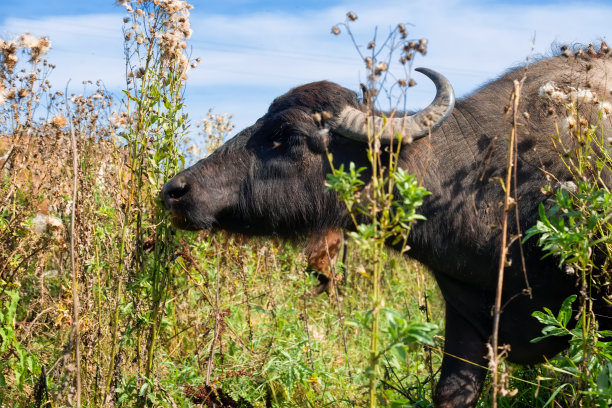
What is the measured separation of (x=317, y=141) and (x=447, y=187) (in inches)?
29.1

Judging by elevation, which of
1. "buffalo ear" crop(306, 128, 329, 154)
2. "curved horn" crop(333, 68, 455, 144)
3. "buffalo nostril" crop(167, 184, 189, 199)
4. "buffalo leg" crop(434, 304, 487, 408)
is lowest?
"buffalo leg" crop(434, 304, 487, 408)

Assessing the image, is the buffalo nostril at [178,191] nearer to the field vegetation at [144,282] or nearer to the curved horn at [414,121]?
the field vegetation at [144,282]

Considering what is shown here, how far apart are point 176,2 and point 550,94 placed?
1870 mm

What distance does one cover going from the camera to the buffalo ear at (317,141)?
11.7ft

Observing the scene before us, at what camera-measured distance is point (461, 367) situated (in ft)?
11.6

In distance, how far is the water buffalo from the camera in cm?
338

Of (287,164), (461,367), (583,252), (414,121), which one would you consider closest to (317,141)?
(287,164)

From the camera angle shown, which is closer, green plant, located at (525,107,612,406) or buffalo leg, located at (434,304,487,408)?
green plant, located at (525,107,612,406)

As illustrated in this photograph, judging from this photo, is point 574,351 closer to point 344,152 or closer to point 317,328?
point 344,152

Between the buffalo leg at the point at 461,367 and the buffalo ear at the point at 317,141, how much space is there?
1.20 metres

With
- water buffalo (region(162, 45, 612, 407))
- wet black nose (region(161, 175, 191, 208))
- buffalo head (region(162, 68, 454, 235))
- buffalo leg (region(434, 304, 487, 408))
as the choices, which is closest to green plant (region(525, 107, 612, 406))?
water buffalo (region(162, 45, 612, 407))

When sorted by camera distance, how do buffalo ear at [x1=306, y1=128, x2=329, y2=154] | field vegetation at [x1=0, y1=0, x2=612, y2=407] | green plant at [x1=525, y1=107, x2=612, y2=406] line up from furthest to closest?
buffalo ear at [x1=306, y1=128, x2=329, y2=154]
field vegetation at [x1=0, y1=0, x2=612, y2=407]
green plant at [x1=525, y1=107, x2=612, y2=406]

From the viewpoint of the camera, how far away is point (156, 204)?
3.38m

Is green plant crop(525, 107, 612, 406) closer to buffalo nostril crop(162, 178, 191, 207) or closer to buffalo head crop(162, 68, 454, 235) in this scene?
buffalo head crop(162, 68, 454, 235)
